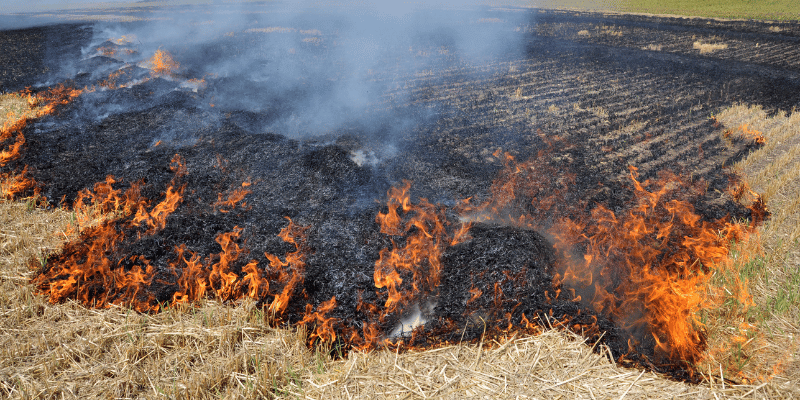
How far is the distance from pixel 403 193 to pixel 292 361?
12.2 ft

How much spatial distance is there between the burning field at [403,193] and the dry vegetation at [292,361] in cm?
23

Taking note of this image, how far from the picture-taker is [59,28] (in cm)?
2470

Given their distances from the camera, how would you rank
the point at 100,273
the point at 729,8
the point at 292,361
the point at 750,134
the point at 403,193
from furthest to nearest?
the point at 729,8 < the point at 750,134 < the point at 403,193 < the point at 100,273 < the point at 292,361

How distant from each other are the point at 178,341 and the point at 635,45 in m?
23.4

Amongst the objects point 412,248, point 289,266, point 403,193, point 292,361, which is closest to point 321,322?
point 292,361

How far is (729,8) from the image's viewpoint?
3244 cm

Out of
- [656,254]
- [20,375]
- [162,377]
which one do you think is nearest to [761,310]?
[656,254]

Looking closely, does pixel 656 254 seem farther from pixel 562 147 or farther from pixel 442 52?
pixel 442 52

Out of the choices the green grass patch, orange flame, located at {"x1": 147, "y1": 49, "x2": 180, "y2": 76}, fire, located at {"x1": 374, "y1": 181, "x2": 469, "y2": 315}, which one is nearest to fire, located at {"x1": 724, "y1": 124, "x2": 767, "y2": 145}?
fire, located at {"x1": 374, "y1": 181, "x2": 469, "y2": 315}

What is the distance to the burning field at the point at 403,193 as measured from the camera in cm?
452

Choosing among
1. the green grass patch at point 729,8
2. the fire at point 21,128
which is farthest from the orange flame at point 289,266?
the green grass patch at point 729,8

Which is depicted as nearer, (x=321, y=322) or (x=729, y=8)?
(x=321, y=322)

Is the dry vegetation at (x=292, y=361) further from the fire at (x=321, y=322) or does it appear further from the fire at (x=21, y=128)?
the fire at (x=21, y=128)

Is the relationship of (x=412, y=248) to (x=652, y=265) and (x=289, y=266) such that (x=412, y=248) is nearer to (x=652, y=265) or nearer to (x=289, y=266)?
(x=289, y=266)
